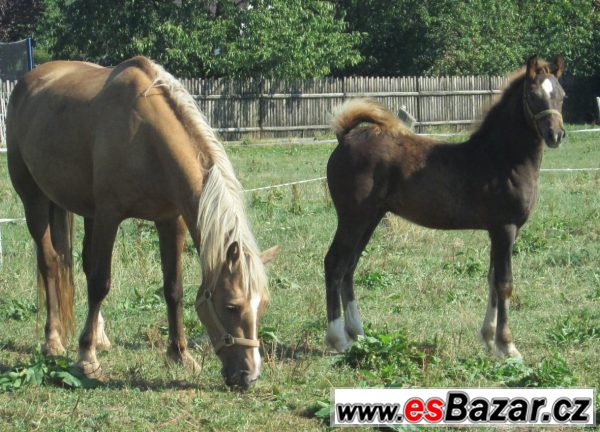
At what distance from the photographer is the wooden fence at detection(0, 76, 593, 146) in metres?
28.0

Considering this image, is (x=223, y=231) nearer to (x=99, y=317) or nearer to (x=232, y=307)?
(x=232, y=307)

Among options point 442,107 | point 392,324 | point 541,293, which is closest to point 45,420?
point 392,324

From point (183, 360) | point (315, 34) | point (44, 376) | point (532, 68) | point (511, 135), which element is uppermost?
point (315, 34)

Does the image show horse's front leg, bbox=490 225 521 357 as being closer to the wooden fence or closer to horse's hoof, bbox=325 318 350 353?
horse's hoof, bbox=325 318 350 353

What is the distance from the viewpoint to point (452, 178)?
23.6 feet

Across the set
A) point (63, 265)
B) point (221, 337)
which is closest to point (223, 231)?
point (221, 337)

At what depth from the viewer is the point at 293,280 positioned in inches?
366

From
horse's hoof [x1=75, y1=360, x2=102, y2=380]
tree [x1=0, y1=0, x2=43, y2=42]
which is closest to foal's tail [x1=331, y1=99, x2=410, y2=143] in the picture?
horse's hoof [x1=75, y1=360, x2=102, y2=380]

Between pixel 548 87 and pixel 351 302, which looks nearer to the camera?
pixel 548 87

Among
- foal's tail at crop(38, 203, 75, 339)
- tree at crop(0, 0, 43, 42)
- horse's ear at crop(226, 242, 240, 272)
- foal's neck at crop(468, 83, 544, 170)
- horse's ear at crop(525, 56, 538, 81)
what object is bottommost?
foal's tail at crop(38, 203, 75, 339)

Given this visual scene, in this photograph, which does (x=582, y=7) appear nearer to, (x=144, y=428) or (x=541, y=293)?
(x=541, y=293)

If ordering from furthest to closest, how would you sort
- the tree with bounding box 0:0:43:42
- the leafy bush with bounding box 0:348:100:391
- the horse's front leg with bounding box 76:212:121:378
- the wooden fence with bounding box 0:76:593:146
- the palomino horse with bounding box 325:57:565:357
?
the tree with bounding box 0:0:43:42, the wooden fence with bounding box 0:76:593:146, the palomino horse with bounding box 325:57:565:357, the horse's front leg with bounding box 76:212:121:378, the leafy bush with bounding box 0:348:100:391

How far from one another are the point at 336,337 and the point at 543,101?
2.22 meters

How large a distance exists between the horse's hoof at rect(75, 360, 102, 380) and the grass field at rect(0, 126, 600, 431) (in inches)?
4.9
